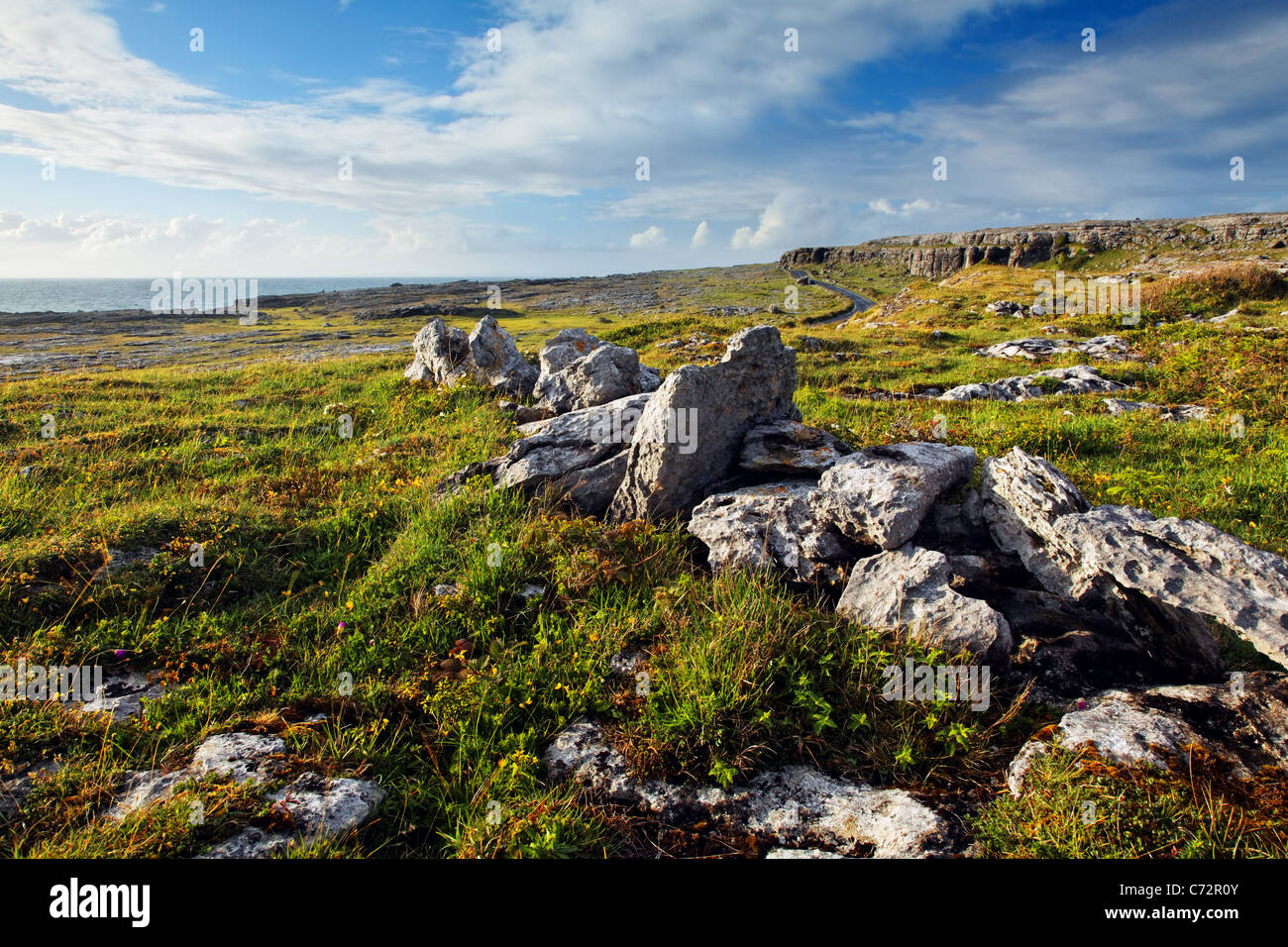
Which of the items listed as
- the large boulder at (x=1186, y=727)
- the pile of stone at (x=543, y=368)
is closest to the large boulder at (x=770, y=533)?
the large boulder at (x=1186, y=727)

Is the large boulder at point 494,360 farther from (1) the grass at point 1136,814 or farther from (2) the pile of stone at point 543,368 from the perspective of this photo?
(1) the grass at point 1136,814

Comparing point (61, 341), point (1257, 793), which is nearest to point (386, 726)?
point (1257, 793)

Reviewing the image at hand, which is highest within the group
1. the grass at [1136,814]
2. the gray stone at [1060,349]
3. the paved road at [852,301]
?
the paved road at [852,301]

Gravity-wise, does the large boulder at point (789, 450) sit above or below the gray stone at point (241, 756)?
above

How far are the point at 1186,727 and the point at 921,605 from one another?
202cm

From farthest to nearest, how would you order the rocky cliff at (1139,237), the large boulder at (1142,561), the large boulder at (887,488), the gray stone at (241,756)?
the rocky cliff at (1139,237) < the large boulder at (887,488) < the large boulder at (1142,561) < the gray stone at (241,756)

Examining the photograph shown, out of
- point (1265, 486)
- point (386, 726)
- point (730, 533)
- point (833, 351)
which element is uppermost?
point (833, 351)

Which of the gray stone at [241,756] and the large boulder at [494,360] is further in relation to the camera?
the large boulder at [494,360]

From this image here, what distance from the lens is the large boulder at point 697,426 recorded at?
8180mm

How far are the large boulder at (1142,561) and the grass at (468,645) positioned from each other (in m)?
1.54

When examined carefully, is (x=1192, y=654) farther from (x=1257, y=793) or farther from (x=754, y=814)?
(x=754, y=814)

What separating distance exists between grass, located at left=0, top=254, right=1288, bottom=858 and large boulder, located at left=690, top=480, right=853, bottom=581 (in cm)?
28

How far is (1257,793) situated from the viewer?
4.04 m
